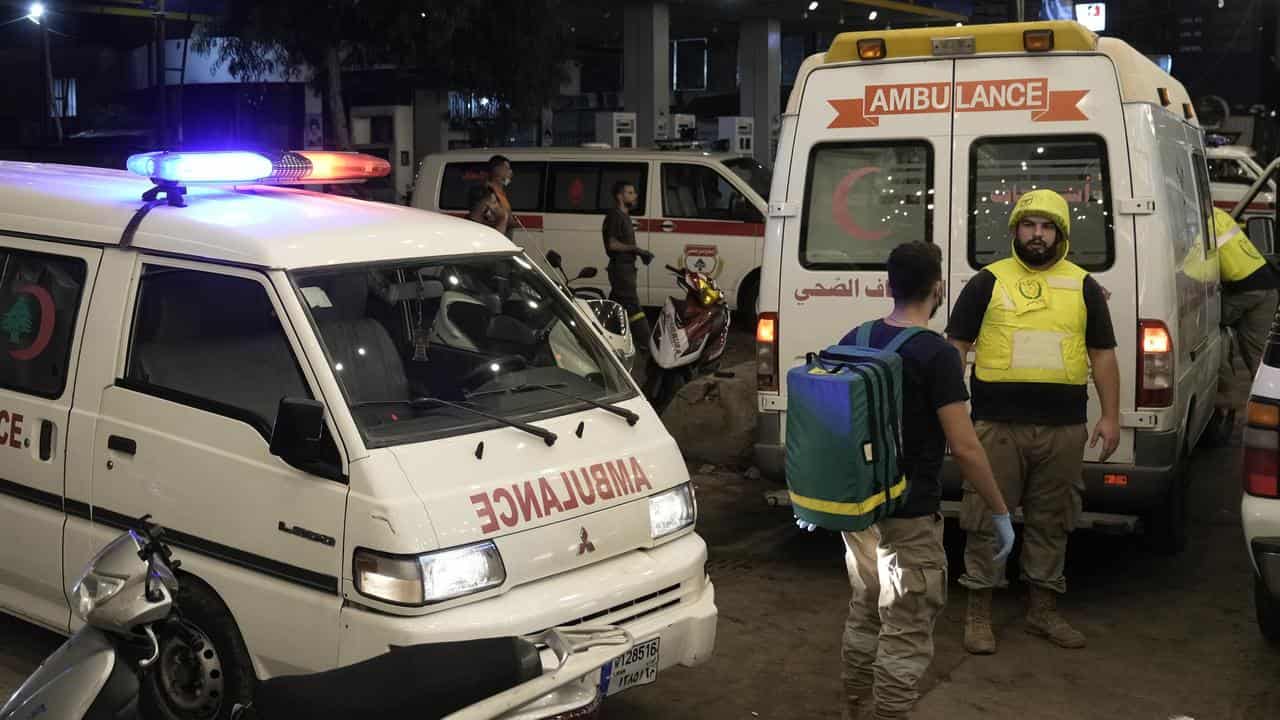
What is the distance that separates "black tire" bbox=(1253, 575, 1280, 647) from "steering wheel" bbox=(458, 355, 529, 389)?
3196 millimetres

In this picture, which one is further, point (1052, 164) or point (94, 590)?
point (1052, 164)

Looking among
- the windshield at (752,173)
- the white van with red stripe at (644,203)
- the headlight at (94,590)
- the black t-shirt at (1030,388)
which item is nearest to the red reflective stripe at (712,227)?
the white van with red stripe at (644,203)

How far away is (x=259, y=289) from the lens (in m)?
4.86

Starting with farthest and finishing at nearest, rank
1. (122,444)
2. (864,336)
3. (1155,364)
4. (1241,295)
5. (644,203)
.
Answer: (644,203)
(1241,295)
(1155,364)
(122,444)
(864,336)

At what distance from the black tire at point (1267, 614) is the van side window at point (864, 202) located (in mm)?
2210

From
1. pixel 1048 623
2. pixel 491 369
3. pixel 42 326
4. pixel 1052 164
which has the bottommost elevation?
pixel 1048 623

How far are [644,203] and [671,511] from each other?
1118cm

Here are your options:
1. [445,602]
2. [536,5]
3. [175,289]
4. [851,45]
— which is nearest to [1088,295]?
[851,45]

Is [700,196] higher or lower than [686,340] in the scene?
higher

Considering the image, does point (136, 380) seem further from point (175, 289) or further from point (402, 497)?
point (402, 497)

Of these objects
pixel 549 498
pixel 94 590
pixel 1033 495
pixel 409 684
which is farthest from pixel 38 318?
pixel 1033 495

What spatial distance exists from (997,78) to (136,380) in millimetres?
4138

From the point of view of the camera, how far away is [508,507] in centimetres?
453

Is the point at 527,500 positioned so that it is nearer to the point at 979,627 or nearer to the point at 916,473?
the point at 916,473
